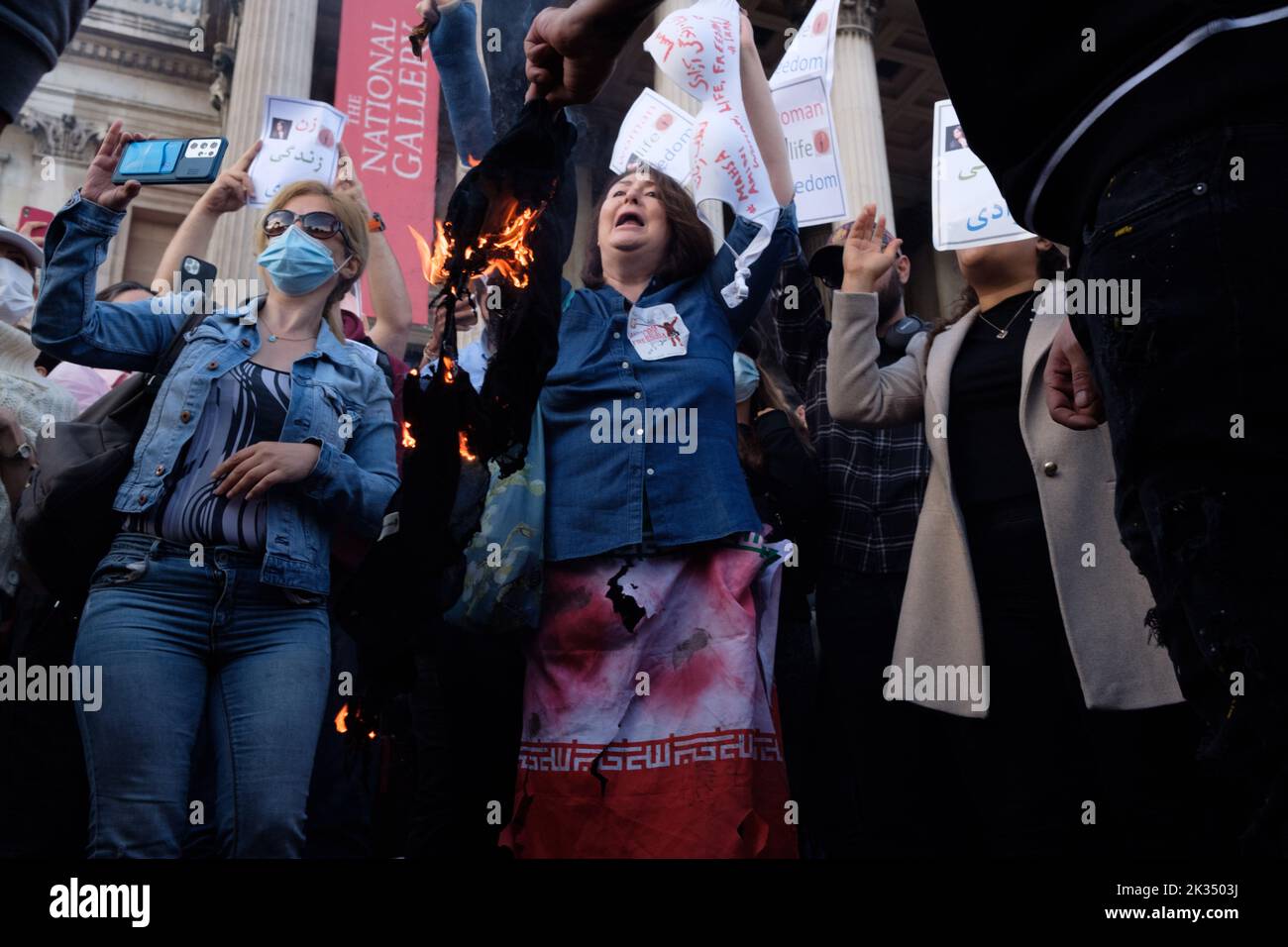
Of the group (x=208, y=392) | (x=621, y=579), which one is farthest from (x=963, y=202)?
(x=208, y=392)

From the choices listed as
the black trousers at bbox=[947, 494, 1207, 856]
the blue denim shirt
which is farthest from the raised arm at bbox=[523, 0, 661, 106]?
the black trousers at bbox=[947, 494, 1207, 856]

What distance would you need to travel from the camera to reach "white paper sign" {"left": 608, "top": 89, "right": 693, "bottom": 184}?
4.78m

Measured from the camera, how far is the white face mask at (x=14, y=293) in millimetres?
3648

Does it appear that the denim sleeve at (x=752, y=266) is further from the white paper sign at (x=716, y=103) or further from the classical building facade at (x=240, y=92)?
the classical building facade at (x=240, y=92)

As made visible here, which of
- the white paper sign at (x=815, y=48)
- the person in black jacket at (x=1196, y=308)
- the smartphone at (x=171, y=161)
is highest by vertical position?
the white paper sign at (x=815, y=48)

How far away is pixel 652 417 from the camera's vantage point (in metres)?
2.64

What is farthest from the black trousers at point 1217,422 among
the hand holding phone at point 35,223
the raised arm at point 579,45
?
the hand holding phone at point 35,223

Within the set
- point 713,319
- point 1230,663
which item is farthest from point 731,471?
point 1230,663

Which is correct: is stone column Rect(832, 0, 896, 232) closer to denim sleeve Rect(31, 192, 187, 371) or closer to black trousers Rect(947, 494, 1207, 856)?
black trousers Rect(947, 494, 1207, 856)

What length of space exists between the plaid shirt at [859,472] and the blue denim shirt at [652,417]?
0.44 metres

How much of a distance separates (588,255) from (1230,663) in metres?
2.63

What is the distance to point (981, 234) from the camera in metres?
3.24

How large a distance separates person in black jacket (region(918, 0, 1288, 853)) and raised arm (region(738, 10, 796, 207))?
5.76 feet

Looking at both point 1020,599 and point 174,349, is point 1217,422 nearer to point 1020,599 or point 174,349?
point 1020,599
